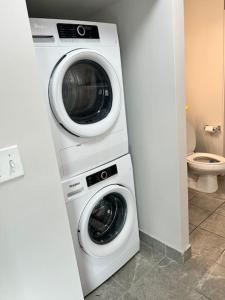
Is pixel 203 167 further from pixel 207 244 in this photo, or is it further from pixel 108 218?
pixel 108 218

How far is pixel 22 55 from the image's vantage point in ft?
2.55

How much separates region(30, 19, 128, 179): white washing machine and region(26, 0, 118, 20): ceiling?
0.22 m

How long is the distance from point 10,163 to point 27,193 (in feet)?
0.43

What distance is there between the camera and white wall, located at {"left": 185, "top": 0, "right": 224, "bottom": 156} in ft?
7.98

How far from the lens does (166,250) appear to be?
5.74ft

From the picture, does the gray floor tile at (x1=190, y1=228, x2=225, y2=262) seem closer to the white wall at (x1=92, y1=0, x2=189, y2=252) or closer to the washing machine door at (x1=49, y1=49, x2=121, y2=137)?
the white wall at (x1=92, y1=0, x2=189, y2=252)

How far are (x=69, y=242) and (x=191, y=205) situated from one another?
170 centimetres

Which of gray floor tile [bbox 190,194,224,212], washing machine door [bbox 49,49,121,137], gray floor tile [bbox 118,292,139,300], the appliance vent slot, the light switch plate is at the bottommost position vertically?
gray floor tile [bbox 118,292,139,300]

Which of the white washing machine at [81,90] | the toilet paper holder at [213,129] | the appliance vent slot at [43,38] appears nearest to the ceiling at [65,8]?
the white washing machine at [81,90]

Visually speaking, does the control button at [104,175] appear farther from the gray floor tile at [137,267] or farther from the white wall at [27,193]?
the gray floor tile at [137,267]

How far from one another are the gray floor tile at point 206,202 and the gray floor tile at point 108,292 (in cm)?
120

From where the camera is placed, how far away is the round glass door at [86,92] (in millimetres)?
1308

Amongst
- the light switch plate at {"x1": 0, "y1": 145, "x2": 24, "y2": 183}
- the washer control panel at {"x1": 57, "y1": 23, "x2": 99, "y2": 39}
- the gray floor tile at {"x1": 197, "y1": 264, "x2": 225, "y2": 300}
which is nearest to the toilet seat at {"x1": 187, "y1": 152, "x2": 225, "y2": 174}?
the gray floor tile at {"x1": 197, "y1": 264, "x2": 225, "y2": 300}

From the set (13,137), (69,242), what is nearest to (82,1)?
(13,137)
